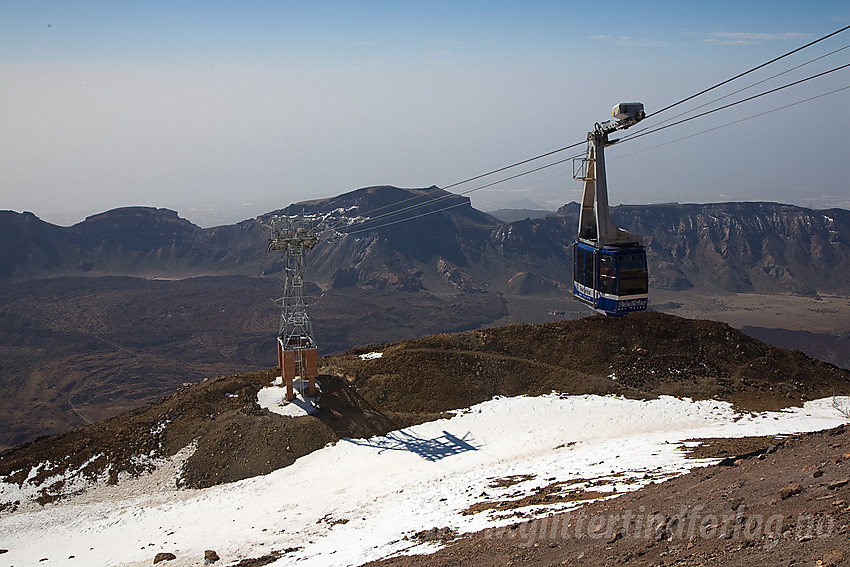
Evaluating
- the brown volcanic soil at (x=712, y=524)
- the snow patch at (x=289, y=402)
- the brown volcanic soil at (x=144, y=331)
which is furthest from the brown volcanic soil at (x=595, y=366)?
the brown volcanic soil at (x=144, y=331)

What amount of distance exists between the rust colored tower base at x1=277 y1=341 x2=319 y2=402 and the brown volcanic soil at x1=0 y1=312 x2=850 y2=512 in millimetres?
991

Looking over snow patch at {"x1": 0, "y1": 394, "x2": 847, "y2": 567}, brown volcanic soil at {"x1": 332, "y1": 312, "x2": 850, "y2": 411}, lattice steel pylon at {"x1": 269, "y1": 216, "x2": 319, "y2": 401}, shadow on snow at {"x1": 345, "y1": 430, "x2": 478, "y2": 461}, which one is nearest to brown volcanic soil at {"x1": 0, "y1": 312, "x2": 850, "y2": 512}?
brown volcanic soil at {"x1": 332, "y1": 312, "x2": 850, "y2": 411}

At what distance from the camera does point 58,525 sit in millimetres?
28109

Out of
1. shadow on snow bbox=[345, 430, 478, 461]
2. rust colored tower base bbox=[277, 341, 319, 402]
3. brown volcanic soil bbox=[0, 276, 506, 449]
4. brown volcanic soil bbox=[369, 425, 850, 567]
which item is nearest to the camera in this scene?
brown volcanic soil bbox=[369, 425, 850, 567]

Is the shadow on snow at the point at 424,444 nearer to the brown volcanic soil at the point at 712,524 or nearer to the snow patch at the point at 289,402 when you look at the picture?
the snow patch at the point at 289,402

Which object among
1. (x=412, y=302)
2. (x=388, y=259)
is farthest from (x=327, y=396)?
(x=388, y=259)

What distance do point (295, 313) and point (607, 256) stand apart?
20.0 metres

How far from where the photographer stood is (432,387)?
36.8m

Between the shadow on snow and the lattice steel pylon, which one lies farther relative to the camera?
the lattice steel pylon

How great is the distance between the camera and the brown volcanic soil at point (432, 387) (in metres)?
32.7

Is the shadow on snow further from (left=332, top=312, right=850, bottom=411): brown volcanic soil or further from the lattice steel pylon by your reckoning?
the lattice steel pylon

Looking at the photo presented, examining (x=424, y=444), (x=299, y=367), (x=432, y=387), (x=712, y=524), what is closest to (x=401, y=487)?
(x=424, y=444)

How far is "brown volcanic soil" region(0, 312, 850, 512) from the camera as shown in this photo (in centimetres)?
3266

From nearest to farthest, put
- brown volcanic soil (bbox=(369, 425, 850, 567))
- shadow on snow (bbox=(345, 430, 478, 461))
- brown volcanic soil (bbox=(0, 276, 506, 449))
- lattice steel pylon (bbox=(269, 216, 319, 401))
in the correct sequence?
brown volcanic soil (bbox=(369, 425, 850, 567))
shadow on snow (bbox=(345, 430, 478, 461))
lattice steel pylon (bbox=(269, 216, 319, 401))
brown volcanic soil (bbox=(0, 276, 506, 449))
